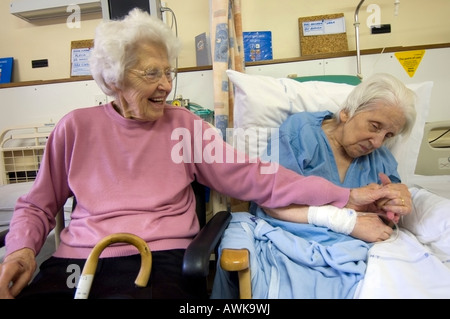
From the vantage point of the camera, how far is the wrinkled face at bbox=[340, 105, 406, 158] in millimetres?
995

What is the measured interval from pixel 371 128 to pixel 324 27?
1.33 m

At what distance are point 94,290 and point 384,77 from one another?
1.15 meters

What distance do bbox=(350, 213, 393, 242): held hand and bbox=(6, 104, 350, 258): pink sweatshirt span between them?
85mm

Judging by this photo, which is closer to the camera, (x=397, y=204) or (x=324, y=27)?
(x=397, y=204)

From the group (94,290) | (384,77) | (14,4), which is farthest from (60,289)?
(14,4)

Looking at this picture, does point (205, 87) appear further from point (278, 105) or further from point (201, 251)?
point (201, 251)

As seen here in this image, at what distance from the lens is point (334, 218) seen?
88 centimetres

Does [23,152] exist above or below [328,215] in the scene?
above

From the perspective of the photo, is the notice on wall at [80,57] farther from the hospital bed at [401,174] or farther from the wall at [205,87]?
the hospital bed at [401,174]

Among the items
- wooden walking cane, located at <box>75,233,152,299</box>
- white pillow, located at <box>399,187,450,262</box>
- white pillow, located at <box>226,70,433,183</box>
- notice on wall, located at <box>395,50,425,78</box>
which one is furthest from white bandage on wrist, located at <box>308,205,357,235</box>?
notice on wall, located at <box>395,50,425,78</box>

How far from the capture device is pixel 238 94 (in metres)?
1.22

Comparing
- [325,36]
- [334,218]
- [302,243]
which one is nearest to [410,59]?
[325,36]

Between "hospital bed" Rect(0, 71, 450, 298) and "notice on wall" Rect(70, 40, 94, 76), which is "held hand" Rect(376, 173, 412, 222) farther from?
"notice on wall" Rect(70, 40, 94, 76)

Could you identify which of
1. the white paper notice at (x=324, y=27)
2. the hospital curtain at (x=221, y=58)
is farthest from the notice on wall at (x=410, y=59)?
the hospital curtain at (x=221, y=58)
